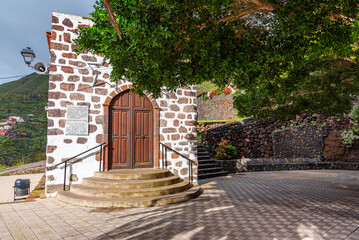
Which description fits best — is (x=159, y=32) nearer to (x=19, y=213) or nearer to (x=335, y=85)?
(x=19, y=213)

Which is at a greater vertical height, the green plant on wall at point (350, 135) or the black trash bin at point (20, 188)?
the green plant on wall at point (350, 135)

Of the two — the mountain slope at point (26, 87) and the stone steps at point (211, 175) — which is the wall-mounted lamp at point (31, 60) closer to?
the stone steps at point (211, 175)

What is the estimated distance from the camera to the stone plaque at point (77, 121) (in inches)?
262

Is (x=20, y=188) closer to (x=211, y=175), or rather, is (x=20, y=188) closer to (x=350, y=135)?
(x=211, y=175)

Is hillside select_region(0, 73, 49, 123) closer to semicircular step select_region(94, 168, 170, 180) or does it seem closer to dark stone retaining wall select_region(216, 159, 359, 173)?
dark stone retaining wall select_region(216, 159, 359, 173)

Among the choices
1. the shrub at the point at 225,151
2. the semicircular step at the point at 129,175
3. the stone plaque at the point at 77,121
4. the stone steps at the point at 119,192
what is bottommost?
the stone steps at the point at 119,192

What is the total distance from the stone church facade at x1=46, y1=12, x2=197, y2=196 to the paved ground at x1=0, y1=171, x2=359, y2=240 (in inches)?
55.4

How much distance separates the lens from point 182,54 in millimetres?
4656

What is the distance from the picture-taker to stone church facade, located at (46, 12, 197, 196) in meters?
6.59

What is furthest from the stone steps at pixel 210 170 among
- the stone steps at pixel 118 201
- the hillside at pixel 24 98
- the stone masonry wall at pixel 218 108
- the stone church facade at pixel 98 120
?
the hillside at pixel 24 98

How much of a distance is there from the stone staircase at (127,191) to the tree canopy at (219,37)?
2.45 m

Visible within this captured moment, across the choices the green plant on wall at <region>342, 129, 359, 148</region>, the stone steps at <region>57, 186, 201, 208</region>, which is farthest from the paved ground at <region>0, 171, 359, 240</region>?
the green plant on wall at <region>342, 129, 359, 148</region>

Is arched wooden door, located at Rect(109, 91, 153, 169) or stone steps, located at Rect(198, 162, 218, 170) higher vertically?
arched wooden door, located at Rect(109, 91, 153, 169)

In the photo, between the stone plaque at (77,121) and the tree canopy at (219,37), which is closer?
the tree canopy at (219,37)
